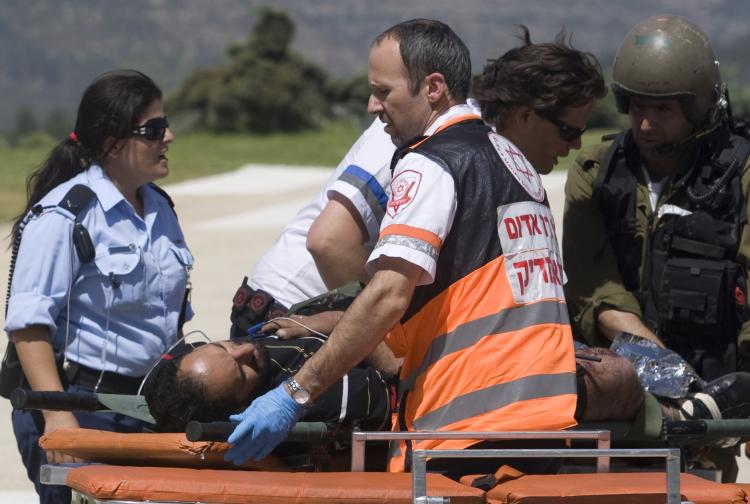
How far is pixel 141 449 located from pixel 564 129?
6.02 feet

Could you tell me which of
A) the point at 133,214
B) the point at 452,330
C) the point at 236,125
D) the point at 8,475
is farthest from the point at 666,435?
the point at 236,125

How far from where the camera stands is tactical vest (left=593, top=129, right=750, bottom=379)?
4.98m

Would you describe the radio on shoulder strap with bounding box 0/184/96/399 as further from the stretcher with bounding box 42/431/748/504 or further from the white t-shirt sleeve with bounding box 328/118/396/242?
the stretcher with bounding box 42/431/748/504

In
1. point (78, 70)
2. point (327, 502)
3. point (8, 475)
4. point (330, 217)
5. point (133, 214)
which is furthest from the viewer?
point (78, 70)

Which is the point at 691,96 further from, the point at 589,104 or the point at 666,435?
the point at 666,435

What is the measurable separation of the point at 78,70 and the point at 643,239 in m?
126

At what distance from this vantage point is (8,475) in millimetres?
7656

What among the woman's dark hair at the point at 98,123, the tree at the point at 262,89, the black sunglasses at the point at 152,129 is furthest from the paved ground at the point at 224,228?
the tree at the point at 262,89

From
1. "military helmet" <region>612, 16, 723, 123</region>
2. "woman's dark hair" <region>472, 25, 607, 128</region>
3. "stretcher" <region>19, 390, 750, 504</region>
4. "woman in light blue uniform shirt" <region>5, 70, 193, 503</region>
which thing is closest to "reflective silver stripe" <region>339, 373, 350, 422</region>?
"stretcher" <region>19, 390, 750, 504</region>

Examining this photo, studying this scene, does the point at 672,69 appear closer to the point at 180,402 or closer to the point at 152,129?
the point at 152,129

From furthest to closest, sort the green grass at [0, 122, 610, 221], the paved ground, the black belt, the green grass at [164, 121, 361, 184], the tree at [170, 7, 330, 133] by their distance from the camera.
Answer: the tree at [170, 7, 330, 133]
the green grass at [164, 121, 361, 184]
the green grass at [0, 122, 610, 221]
the paved ground
the black belt

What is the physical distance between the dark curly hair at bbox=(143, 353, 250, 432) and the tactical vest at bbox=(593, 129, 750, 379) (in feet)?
5.83

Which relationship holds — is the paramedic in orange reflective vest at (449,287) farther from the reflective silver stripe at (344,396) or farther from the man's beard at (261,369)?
the man's beard at (261,369)

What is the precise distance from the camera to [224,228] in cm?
1590
